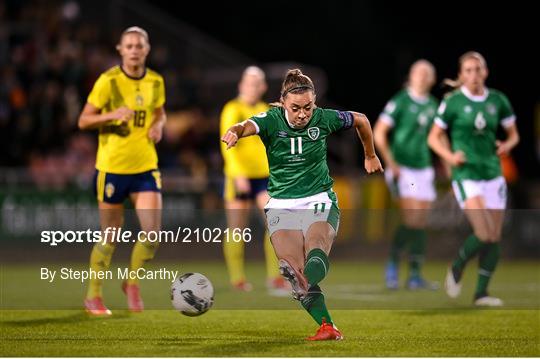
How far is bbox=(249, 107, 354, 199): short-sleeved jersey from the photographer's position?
8938 millimetres

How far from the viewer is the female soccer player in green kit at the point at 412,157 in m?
14.5

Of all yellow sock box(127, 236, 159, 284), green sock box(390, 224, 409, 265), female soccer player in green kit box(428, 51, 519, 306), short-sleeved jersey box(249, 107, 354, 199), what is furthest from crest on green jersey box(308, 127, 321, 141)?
green sock box(390, 224, 409, 265)

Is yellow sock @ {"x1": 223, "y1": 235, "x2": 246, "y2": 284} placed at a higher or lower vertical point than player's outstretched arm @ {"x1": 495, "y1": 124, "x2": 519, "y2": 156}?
lower

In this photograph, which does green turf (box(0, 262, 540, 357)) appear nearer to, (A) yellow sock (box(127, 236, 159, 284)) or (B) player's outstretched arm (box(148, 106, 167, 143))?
(A) yellow sock (box(127, 236, 159, 284))

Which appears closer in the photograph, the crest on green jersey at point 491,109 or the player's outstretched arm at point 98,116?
the player's outstretched arm at point 98,116

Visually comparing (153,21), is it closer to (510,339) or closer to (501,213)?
(501,213)

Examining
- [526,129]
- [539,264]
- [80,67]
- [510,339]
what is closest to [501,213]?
[510,339]

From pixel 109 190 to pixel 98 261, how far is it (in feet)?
2.28

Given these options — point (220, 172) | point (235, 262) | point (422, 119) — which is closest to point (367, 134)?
point (235, 262)

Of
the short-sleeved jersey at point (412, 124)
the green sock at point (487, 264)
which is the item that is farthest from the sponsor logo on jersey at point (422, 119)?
the green sock at point (487, 264)

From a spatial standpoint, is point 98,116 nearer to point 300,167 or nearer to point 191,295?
point 191,295

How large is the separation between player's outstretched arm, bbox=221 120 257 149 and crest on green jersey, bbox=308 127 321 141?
45 cm

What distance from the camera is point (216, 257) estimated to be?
54.8 ft

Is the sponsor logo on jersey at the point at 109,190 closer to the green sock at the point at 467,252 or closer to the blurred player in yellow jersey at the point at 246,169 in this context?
the blurred player in yellow jersey at the point at 246,169
